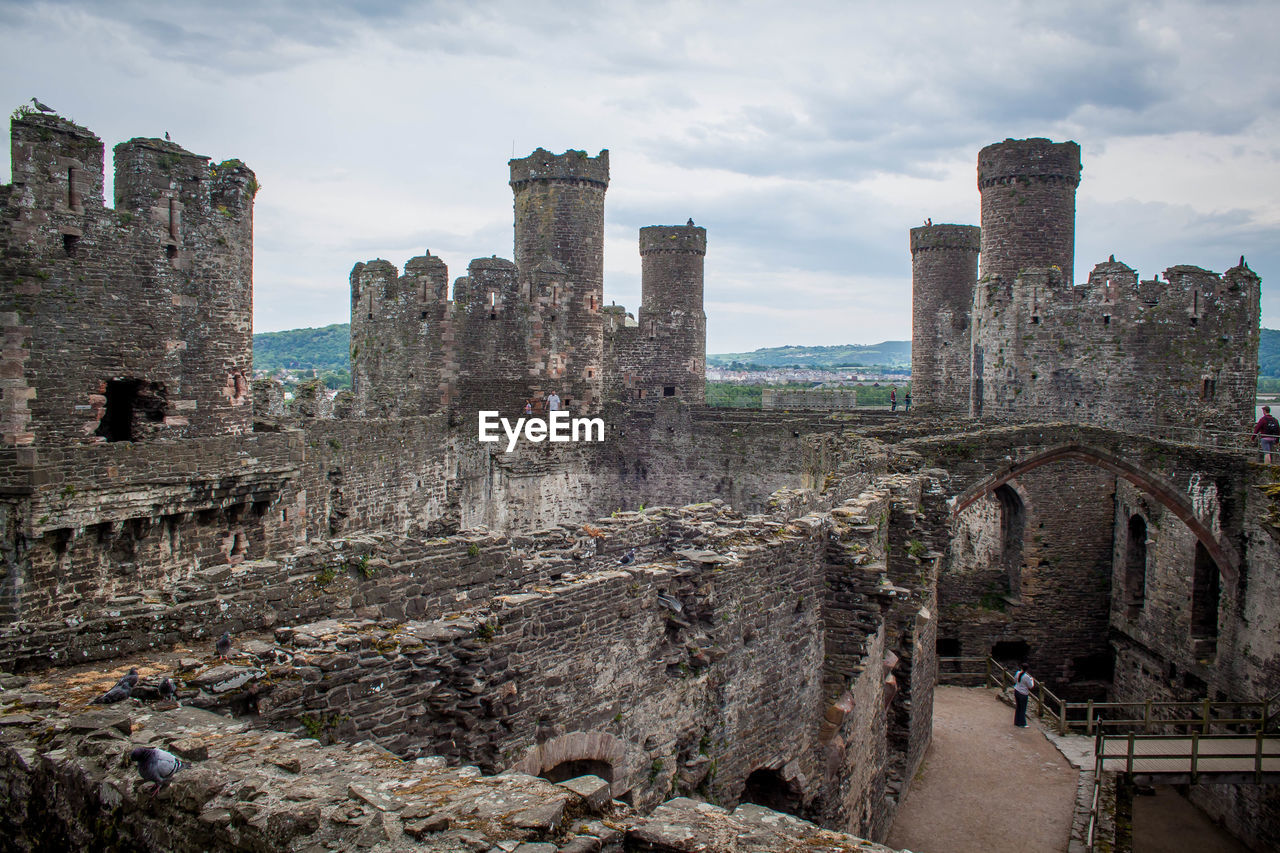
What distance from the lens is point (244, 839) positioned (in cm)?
401

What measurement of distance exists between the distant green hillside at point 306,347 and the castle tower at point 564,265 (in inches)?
2889

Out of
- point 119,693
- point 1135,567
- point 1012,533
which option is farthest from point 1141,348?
point 119,693

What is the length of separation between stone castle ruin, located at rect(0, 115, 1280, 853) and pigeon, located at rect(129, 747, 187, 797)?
0.09 metres

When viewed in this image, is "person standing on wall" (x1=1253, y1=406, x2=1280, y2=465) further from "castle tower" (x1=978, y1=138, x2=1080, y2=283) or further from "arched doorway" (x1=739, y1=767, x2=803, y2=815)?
"arched doorway" (x1=739, y1=767, x2=803, y2=815)

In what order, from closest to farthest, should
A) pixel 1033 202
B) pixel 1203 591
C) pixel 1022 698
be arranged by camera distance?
pixel 1022 698, pixel 1203 591, pixel 1033 202

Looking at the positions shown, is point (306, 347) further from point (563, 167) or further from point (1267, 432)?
point (1267, 432)

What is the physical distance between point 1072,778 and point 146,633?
41.5 ft

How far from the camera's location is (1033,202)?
25000mm

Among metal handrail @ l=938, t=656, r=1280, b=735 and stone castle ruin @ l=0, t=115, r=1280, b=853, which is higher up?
stone castle ruin @ l=0, t=115, r=1280, b=853

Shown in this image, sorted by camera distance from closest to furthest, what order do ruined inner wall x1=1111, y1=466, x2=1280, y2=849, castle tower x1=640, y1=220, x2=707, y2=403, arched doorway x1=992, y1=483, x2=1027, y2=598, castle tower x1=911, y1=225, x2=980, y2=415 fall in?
1. ruined inner wall x1=1111, y1=466, x2=1280, y2=849
2. arched doorway x1=992, y1=483, x2=1027, y2=598
3. castle tower x1=911, y1=225, x2=980, y2=415
4. castle tower x1=640, y1=220, x2=707, y2=403

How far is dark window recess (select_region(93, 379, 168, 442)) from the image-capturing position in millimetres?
13180

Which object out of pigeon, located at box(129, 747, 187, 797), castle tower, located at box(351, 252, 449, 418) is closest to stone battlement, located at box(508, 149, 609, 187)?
castle tower, located at box(351, 252, 449, 418)

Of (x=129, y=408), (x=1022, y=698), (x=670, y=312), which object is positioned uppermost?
(x=670, y=312)

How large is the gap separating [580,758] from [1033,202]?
2235cm
